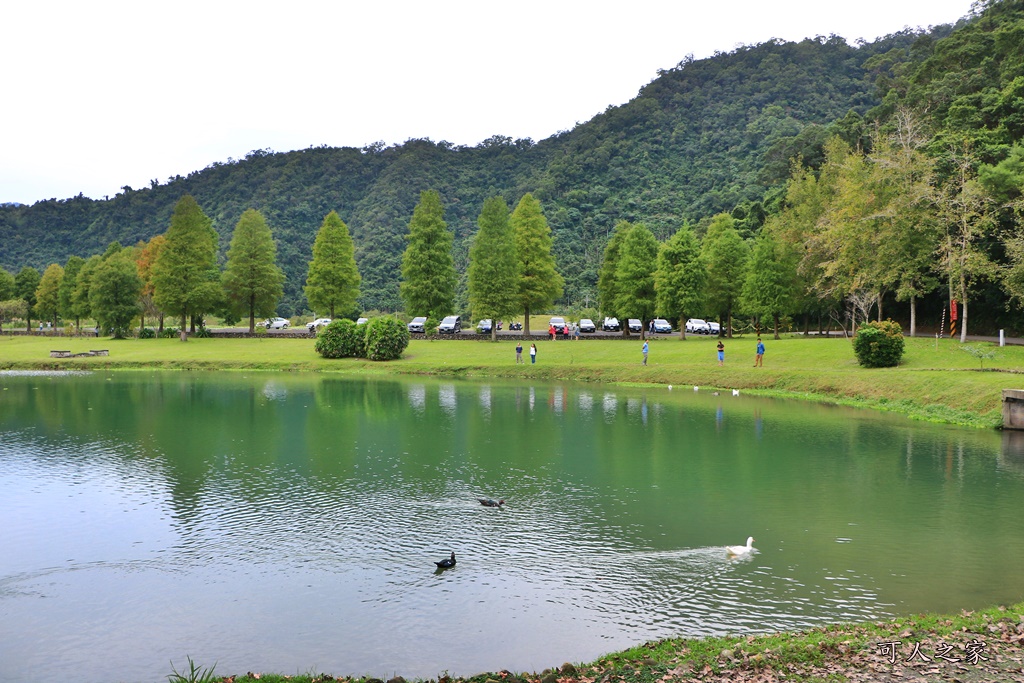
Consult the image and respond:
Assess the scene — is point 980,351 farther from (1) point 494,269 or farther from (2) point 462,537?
(1) point 494,269

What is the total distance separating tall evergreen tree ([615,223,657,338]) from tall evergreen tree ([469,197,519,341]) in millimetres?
10092

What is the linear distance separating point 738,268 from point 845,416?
3738cm

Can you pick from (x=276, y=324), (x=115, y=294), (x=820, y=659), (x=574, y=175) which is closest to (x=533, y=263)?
(x=276, y=324)

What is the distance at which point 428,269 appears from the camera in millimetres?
72938

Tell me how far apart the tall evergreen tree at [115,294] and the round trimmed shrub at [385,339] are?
109ft

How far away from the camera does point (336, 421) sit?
32.6 meters

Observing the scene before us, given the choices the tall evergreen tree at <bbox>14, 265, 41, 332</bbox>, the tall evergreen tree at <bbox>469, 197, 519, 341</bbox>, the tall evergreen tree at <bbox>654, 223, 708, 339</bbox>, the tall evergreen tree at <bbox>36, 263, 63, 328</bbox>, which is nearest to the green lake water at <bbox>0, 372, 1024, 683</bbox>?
the tall evergreen tree at <bbox>654, 223, 708, 339</bbox>

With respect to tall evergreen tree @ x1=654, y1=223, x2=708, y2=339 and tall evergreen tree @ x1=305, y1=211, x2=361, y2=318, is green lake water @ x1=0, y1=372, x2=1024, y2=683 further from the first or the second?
tall evergreen tree @ x1=305, y1=211, x2=361, y2=318

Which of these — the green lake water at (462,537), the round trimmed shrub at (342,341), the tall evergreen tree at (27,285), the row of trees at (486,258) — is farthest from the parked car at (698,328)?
the tall evergreen tree at (27,285)

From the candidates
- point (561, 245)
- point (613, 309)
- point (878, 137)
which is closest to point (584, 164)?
point (561, 245)

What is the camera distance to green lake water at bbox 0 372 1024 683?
1136cm

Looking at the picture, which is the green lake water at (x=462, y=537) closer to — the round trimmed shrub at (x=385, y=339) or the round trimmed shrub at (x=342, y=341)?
the round trimmed shrub at (x=385, y=339)

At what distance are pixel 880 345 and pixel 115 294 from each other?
2791 inches

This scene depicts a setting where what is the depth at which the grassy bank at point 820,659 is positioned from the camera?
30.7 feet
